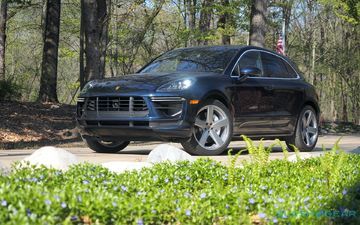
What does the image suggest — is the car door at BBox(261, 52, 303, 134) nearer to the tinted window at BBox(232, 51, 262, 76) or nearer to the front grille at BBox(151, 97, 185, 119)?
the tinted window at BBox(232, 51, 262, 76)

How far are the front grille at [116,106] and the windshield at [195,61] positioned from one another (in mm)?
1148

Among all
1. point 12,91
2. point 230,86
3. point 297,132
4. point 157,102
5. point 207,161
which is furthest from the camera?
point 12,91

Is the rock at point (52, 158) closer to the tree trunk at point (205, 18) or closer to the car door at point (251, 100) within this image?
the car door at point (251, 100)

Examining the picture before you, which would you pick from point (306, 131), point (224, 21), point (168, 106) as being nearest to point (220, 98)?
point (168, 106)

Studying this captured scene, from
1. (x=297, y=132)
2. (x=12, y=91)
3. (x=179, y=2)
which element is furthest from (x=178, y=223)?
(x=179, y=2)

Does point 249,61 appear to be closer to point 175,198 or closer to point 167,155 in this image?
point 167,155

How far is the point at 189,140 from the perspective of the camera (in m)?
8.98

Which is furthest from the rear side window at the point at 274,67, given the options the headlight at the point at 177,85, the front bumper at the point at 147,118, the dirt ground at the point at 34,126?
the dirt ground at the point at 34,126

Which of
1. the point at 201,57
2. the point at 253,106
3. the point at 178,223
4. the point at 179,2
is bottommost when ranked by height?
the point at 178,223

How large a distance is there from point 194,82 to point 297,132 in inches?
112

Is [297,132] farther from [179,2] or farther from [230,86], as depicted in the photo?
[179,2]

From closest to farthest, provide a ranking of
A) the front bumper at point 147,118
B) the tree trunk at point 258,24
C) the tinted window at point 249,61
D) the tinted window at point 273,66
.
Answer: the front bumper at point 147,118
the tinted window at point 249,61
the tinted window at point 273,66
the tree trunk at point 258,24

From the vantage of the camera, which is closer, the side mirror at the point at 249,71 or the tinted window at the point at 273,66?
the side mirror at the point at 249,71

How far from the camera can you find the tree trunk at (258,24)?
18828mm
